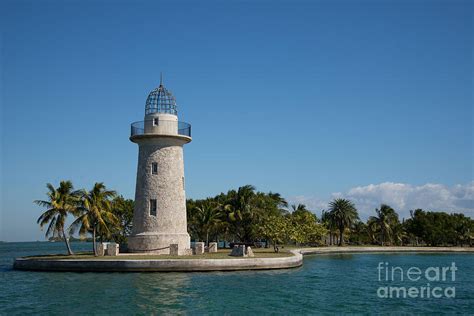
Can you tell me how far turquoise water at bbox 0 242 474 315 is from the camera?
24.0 meters

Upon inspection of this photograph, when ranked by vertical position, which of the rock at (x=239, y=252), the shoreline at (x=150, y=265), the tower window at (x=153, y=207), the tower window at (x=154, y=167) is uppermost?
the tower window at (x=154, y=167)

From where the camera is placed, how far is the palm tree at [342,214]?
81625 millimetres

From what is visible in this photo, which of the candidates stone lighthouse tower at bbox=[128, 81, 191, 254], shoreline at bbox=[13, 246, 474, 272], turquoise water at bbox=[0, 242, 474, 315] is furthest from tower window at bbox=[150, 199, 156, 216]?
turquoise water at bbox=[0, 242, 474, 315]

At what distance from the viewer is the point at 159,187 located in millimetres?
43906

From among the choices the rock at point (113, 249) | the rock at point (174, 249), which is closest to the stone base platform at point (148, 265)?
the rock at point (113, 249)

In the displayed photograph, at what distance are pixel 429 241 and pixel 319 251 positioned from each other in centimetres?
3125

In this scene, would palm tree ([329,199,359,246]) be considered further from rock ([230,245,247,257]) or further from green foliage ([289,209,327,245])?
rock ([230,245,247,257])

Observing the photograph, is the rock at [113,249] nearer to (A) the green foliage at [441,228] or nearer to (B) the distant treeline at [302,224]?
(B) the distant treeline at [302,224]

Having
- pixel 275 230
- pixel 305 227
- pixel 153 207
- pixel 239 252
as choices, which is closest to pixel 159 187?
pixel 153 207

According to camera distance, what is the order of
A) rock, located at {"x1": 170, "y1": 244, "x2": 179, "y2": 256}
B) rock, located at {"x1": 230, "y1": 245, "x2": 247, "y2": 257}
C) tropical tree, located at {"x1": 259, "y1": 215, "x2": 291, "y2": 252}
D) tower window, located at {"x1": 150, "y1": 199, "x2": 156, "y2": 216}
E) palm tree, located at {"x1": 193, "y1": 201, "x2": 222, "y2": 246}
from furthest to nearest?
1. palm tree, located at {"x1": 193, "y1": 201, "x2": 222, "y2": 246}
2. tropical tree, located at {"x1": 259, "y1": 215, "x2": 291, "y2": 252}
3. tower window, located at {"x1": 150, "y1": 199, "x2": 156, "y2": 216}
4. rock, located at {"x1": 170, "y1": 244, "x2": 179, "y2": 256}
5. rock, located at {"x1": 230, "y1": 245, "x2": 247, "y2": 257}

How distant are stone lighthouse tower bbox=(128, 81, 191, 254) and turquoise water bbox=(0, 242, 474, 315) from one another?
26.2 feet

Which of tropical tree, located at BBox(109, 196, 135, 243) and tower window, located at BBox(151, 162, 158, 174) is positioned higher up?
tower window, located at BBox(151, 162, 158, 174)

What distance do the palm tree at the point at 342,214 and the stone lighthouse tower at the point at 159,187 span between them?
4248 centimetres

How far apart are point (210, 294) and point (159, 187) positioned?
715 inches
